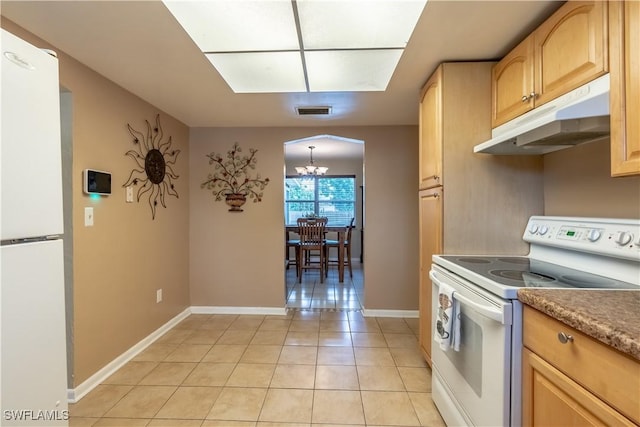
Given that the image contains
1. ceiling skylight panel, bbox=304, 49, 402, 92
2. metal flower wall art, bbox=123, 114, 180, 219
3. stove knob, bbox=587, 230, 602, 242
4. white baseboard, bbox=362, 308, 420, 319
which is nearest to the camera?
stove knob, bbox=587, 230, 602, 242

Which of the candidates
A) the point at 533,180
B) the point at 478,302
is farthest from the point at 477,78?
the point at 478,302

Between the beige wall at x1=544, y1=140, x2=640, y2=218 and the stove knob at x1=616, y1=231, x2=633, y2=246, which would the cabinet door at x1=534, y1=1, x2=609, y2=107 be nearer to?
the beige wall at x1=544, y1=140, x2=640, y2=218

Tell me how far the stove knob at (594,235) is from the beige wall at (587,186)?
13 centimetres

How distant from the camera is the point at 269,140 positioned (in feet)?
10.8

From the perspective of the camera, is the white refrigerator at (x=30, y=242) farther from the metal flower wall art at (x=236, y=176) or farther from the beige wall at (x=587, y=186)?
the metal flower wall art at (x=236, y=176)

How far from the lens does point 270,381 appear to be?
1.99 metres

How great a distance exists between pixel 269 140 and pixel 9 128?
8.40 ft

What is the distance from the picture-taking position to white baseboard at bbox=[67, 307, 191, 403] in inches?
71.6

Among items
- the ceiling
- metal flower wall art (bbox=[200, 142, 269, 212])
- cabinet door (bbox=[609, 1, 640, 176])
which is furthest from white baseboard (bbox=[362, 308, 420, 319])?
cabinet door (bbox=[609, 1, 640, 176])

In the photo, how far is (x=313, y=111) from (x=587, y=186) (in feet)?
6.63

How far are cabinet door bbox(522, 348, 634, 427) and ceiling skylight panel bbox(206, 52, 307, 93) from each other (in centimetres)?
188

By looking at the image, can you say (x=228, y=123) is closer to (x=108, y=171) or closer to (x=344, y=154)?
(x=108, y=171)

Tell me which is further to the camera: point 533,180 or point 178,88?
point 178,88

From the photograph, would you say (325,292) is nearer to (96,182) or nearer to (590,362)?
(96,182)
